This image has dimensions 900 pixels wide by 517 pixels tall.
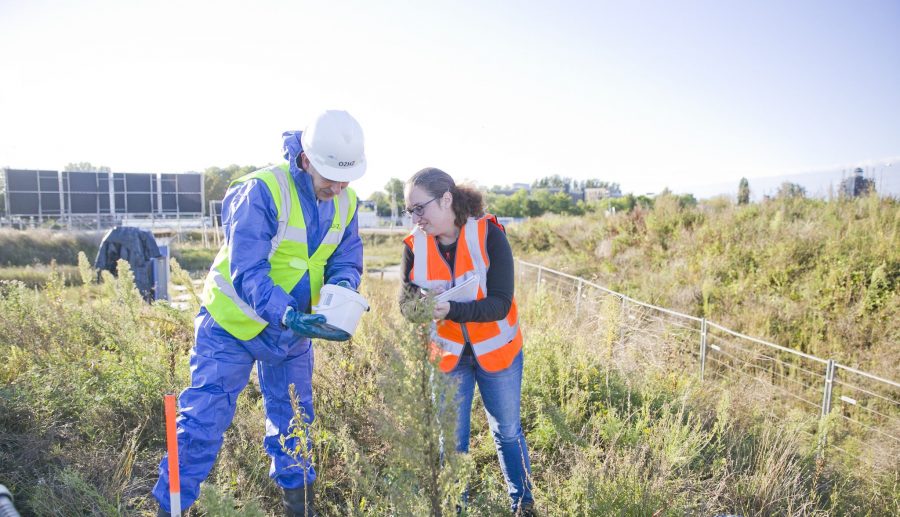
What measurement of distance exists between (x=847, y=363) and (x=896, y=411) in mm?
944

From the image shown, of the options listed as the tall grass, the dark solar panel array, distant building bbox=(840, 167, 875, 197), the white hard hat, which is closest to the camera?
the tall grass

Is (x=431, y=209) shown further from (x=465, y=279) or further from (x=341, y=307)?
(x=341, y=307)

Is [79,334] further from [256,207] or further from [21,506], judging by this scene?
[256,207]

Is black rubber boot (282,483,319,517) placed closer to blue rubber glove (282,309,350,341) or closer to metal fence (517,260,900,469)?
blue rubber glove (282,309,350,341)

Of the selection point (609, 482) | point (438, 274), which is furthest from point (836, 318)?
point (438, 274)

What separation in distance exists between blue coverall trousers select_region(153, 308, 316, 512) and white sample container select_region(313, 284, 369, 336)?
280 millimetres

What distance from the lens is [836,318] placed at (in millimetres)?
6578

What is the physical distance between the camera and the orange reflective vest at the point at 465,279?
2516mm

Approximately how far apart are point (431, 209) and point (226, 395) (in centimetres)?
135

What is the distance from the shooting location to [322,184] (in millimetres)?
2504

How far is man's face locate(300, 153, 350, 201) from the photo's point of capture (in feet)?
8.20

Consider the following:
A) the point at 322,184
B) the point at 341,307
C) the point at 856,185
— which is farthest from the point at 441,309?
the point at 856,185

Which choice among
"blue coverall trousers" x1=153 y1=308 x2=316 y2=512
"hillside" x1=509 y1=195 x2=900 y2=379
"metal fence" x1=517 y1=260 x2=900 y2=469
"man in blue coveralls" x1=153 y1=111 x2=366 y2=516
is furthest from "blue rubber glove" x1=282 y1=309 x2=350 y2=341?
"hillside" x1=509 y1=195 x2=900 y2=379

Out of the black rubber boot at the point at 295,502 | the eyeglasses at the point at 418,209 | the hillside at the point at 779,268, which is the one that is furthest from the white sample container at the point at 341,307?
the hillside at the point at 779,268
